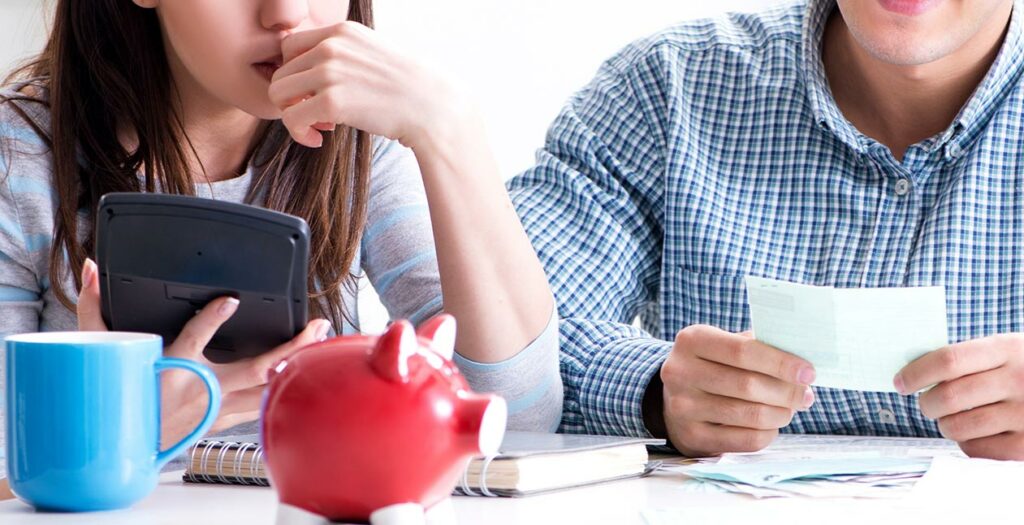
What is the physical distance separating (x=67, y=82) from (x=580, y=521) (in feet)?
2.71

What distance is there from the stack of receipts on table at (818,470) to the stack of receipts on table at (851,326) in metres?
0.07

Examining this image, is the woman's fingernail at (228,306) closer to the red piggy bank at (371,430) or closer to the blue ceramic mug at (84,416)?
the blue ceramic mug at (84,416)

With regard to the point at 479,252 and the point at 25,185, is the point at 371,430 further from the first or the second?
the point at 25,185

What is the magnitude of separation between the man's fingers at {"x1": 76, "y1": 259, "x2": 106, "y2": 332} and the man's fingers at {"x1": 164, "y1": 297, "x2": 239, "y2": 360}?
8 cm

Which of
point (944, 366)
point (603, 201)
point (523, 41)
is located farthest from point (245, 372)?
point (523, 41)

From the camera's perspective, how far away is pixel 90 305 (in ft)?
3.01

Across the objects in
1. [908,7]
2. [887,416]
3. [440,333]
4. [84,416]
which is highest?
[908,7]

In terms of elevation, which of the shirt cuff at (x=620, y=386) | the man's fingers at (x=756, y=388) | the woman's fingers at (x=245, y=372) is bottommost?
the shirt cuff at (x=620, y=386)

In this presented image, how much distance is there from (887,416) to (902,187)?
30 centimetres

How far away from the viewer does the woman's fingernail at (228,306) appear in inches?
32.9

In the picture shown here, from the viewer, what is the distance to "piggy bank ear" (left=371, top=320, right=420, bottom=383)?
0.61 m

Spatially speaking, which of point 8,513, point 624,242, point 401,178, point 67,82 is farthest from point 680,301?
point 8,513

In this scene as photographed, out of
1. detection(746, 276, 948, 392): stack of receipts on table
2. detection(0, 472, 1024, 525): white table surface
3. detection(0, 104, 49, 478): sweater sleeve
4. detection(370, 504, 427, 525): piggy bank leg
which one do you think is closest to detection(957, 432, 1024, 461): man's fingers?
detection(746, 276, 948, 392): stack of receipts on table

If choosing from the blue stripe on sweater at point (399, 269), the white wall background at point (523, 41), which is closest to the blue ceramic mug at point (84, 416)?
the blue stripe on sweater at point (399, 269)
